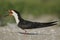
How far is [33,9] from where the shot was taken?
743 inches

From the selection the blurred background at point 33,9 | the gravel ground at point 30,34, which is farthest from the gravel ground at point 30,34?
the blurred background at point 33,9

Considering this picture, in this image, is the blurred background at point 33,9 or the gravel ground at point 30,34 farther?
the blurred background at point 33,9

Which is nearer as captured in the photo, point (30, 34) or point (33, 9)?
point (30, 34)

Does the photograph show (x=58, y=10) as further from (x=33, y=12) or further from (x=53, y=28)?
(x=53, y=28)

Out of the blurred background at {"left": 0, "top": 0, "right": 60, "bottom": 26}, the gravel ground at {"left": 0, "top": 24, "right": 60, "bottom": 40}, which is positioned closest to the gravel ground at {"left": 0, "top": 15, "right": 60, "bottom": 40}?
the gravel ground at {"left": 0, "top": 24, "right": 60, "bottom": 40}

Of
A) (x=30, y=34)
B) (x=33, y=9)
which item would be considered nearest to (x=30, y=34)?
(x=30, y=34)

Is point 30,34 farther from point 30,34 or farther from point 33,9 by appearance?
point 33,9

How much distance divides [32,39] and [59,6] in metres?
6.81

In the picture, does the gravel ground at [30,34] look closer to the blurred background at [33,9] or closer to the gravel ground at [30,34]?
the gravel ground at [30,34]

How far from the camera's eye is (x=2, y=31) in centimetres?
1362

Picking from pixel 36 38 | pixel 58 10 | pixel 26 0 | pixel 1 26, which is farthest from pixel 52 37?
pixel 26 0

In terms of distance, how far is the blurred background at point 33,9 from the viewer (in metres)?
16.9

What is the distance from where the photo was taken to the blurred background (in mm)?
16906

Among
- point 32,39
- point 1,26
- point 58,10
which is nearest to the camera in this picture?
point 32,39
